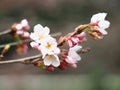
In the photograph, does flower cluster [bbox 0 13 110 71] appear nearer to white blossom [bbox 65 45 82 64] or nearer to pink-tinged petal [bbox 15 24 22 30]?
white blossom [bbox 65 45 82 64]

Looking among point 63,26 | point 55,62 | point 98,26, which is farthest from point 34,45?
point 63,26

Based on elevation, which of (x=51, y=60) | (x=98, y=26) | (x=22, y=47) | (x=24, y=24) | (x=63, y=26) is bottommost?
(x=51, y=60)

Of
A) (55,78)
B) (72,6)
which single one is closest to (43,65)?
(55,78)

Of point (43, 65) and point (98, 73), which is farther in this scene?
point (98, 73)

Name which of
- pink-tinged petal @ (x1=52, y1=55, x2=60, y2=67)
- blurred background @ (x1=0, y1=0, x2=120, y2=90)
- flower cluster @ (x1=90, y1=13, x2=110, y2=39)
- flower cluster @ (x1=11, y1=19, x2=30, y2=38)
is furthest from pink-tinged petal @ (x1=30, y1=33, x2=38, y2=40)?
blurred background @ (x1=0, y1=0, x2=120, y2=90)

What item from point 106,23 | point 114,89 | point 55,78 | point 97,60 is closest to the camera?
point 106,23

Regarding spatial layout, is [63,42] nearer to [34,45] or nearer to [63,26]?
[34,45]

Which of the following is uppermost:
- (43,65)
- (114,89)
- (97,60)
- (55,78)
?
(97,60)

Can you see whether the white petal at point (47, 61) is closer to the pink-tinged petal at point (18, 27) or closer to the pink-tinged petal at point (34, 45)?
the pink-tinged petal at point (34, 45)

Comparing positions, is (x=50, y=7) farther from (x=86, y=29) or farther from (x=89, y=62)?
(x=86, y=29)
